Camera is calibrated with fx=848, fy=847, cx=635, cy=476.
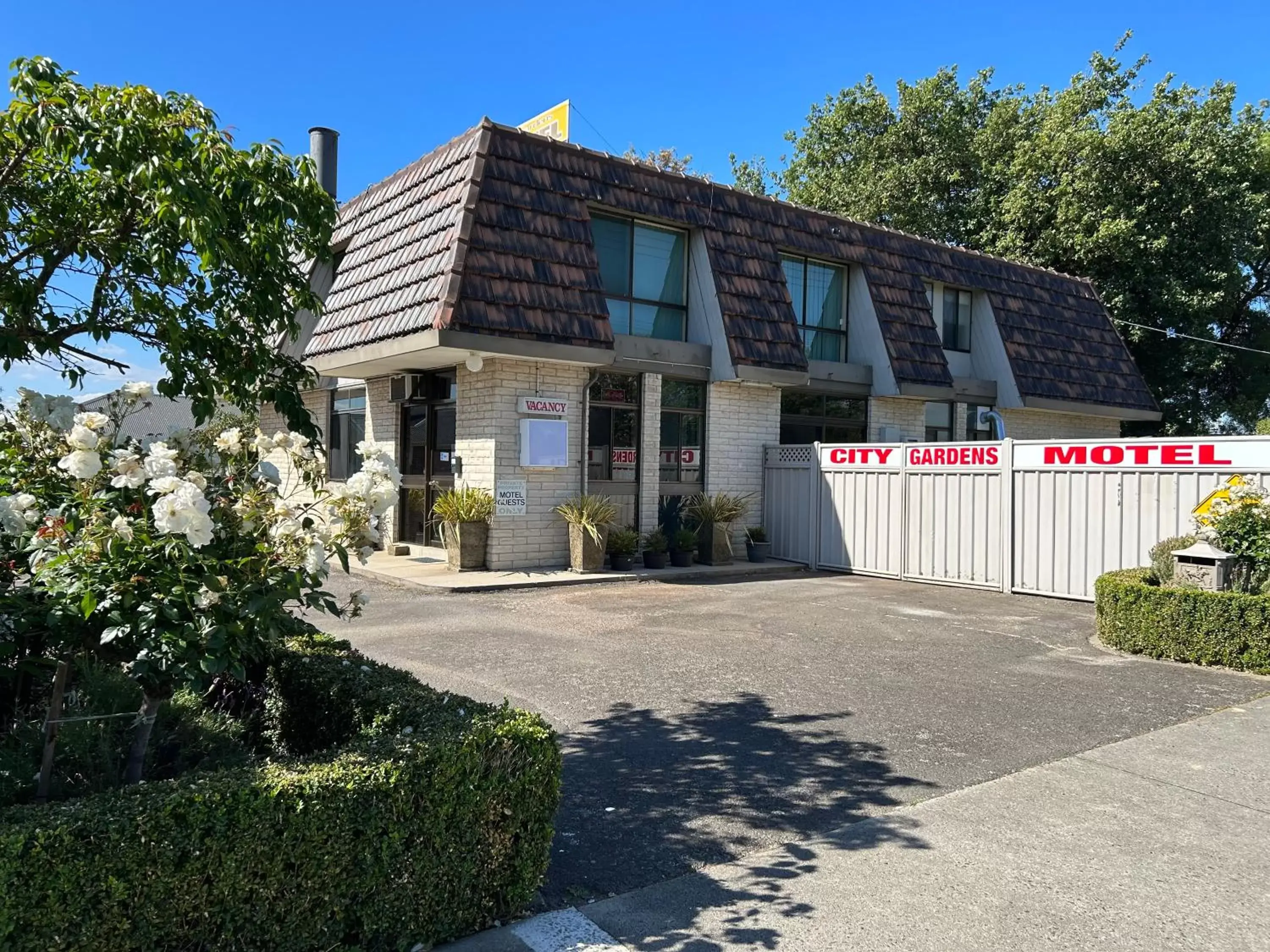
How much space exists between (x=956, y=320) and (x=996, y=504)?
373 inches

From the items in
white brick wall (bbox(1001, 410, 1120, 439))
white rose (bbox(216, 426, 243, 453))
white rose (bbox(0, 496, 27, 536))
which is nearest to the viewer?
white rose (bbox(0, 496, 27, 536))

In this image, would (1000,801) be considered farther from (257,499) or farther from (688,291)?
(688,291)

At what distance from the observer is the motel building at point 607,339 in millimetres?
12734

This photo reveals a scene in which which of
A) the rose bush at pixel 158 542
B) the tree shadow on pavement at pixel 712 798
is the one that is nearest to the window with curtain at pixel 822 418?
the tree shadow on pavement at pixel 712 798

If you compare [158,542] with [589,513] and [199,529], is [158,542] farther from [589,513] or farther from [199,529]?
[589,513]

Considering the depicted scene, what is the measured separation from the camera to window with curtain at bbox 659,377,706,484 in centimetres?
1494

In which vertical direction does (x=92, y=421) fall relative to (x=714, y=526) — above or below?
above

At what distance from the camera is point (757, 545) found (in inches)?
599

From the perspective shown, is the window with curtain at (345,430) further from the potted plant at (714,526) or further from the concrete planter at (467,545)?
the potted plant at (714,526)

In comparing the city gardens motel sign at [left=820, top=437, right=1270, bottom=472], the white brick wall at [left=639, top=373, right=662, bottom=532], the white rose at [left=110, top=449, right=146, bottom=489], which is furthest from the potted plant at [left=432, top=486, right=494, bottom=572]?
the white rose at [left=110, top=449, right=146, bottom=489]

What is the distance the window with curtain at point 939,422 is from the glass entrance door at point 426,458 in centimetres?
1065

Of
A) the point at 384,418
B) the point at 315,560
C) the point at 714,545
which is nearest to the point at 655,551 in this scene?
the point at 714,545

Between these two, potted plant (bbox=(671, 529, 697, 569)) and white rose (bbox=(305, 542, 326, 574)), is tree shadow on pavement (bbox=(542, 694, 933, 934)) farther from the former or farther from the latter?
potted plant (bbox=(671, 529, 697, 569))

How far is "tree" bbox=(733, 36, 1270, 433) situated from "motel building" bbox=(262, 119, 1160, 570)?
8257 mm
